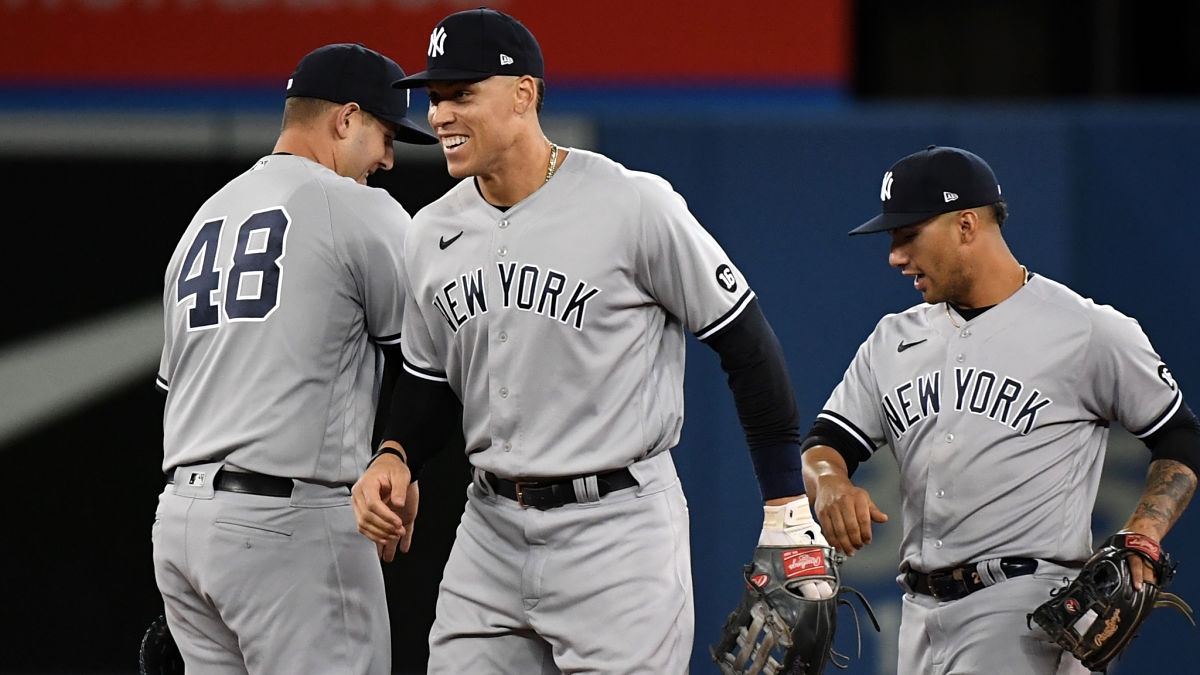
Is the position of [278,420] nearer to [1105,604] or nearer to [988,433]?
[988,433]

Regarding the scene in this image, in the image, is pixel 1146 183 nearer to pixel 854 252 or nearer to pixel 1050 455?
pixel 854 252

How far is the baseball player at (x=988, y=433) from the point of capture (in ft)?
11.0

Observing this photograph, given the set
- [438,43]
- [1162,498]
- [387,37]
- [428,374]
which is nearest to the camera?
[438,43]

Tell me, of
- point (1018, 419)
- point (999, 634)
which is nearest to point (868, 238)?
point (1018, 419)

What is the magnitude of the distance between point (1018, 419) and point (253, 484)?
1816 millimetres

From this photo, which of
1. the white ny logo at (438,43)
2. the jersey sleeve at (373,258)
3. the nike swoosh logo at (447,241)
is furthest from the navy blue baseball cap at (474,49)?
the jersey sleeve at (373,258)

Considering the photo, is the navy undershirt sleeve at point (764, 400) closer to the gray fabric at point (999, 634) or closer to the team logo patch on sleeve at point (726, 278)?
the team logo patch on sleeve at point (726, 278)

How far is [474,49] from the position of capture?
2.94m

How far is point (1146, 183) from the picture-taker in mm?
5418

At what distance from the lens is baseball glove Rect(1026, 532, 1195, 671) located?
316cm

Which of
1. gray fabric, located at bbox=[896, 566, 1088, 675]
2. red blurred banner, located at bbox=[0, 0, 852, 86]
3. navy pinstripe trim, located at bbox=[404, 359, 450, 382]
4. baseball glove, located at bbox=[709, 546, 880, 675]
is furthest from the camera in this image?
red blurred banner, located at bbox=[0, 0, 852, 86]

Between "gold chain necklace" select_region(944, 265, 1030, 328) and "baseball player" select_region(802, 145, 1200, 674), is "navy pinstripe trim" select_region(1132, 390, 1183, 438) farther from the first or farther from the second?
"gold chain necklace" select_region(944, 265, 1030, 328)

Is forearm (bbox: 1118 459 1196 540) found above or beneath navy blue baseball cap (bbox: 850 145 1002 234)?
beneath

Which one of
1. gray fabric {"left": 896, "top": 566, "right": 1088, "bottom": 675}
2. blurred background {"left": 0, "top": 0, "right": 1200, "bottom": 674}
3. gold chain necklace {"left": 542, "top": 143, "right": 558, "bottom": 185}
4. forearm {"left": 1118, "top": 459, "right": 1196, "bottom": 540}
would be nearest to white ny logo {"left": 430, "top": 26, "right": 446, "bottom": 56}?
gold chain necklace {"left": 542, "top": 143, "right": 558, "bottom": 185}
